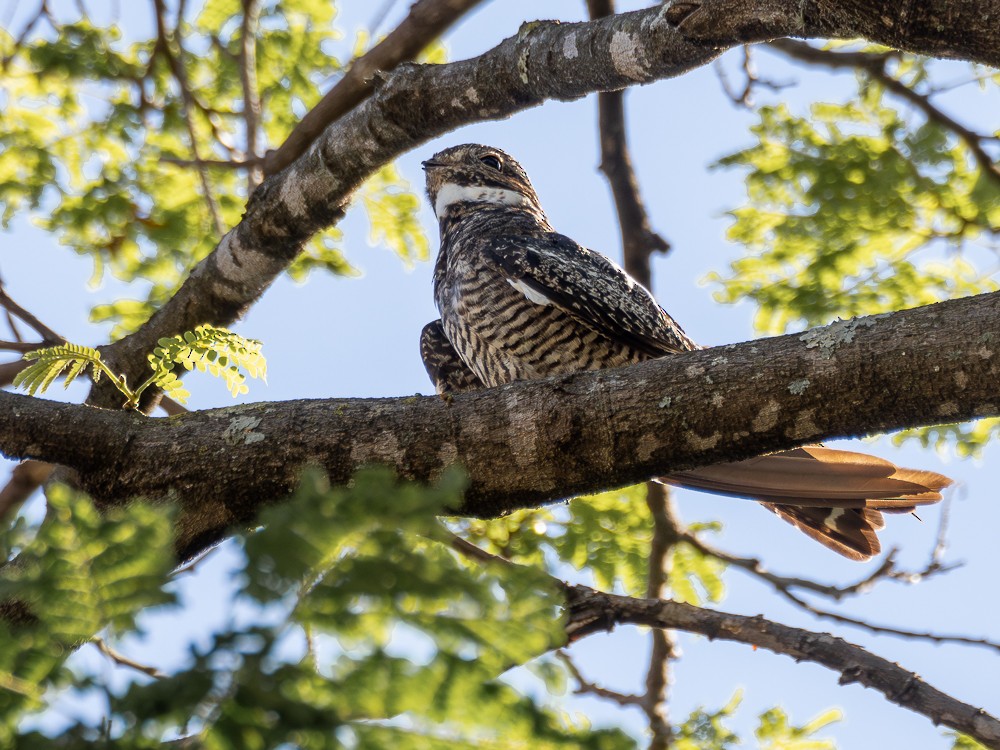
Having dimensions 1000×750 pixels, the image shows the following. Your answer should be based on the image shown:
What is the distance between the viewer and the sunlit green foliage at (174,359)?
3092 mm

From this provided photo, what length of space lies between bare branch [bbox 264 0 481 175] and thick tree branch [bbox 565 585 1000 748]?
2.37 metres

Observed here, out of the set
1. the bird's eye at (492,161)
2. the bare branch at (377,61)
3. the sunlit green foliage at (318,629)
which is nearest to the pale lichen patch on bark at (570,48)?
the bare branch at (377,61)

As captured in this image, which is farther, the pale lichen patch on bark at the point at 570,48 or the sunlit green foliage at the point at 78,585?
A: the pale lichen patch on bark at the point at 570,48

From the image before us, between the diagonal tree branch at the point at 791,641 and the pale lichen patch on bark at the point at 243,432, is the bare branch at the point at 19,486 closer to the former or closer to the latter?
the pale lichen patch on bark at the point at 243,432

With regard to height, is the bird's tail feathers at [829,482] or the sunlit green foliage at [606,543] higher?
the sunlit green foliage at [606,543]

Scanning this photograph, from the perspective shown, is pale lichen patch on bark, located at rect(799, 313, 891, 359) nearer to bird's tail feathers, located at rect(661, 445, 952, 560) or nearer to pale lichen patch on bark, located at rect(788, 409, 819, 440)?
pale lichen patch on bark, located at rect(788, 409, 819, 440)

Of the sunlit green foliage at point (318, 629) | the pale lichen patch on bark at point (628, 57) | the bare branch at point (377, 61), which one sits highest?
the bare branch at point (377, 61)

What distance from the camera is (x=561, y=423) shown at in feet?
8.77

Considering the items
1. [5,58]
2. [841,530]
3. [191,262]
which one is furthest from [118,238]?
[841,530]

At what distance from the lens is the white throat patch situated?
238 inches

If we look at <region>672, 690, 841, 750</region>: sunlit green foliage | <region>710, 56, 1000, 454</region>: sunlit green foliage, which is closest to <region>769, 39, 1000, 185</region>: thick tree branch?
<region>710, 56, 1000, 454</region>: sunlit green foliage

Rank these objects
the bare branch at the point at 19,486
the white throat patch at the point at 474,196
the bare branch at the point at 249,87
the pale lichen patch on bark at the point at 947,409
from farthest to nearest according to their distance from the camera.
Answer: the white throat patch at the point at 474,196 < the bare branch at the point at 249,87 < the bare branch at the point at 19,486 < the pale lichen patch on bark at the point at 947,409

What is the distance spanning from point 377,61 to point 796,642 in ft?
9.42

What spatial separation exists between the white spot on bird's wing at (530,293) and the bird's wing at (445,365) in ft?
2.07
